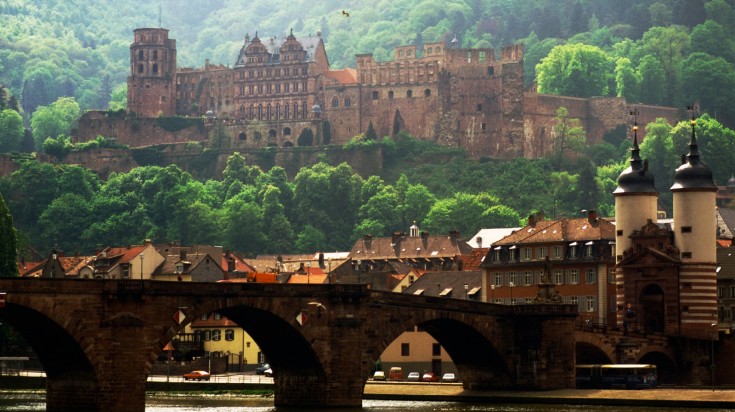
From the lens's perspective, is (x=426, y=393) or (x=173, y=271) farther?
(x=173, y=271)

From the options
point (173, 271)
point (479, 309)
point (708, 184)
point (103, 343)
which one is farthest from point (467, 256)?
point (103, 343)

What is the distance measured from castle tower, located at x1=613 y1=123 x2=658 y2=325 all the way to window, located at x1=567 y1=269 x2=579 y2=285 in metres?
6.20

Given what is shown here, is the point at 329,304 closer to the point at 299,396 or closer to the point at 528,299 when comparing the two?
the point at 299,396

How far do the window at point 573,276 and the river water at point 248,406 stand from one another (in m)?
24.0

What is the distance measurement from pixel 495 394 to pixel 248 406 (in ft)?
44.1

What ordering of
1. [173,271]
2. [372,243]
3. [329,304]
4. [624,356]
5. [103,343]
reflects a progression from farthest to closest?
[372,243]
[173,271]
[624,356]
[329,304]
[103,343]

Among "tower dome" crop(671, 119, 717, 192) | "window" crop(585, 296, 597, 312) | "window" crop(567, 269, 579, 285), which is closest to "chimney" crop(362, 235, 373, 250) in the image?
"window" crop(567, 269, 579, 285)

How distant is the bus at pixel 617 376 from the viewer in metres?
113

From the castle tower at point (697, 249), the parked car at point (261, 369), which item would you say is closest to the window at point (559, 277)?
the castle tower at point (697, 249)

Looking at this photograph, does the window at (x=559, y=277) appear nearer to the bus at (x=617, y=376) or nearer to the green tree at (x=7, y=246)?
the bus at (x=617, y=376)

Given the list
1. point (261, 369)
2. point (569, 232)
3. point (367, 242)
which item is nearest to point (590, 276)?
point (569, 232)

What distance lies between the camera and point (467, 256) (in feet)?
Answer: 573

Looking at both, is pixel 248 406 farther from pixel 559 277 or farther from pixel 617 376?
pixel 559 277

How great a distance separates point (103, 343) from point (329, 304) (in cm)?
1411
